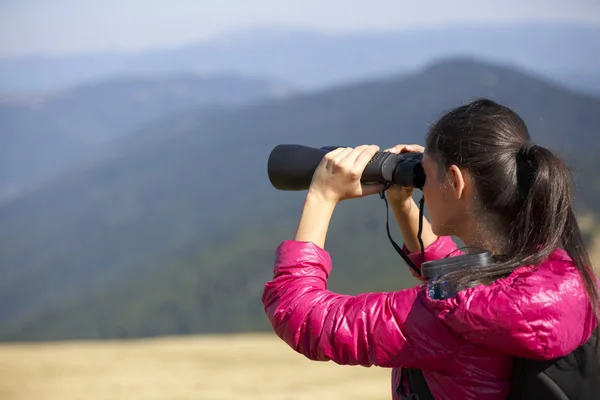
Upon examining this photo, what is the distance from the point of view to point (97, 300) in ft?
153

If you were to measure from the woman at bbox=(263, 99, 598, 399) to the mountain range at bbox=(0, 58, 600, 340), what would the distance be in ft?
105

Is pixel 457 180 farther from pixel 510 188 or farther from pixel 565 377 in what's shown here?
pixel 565 377

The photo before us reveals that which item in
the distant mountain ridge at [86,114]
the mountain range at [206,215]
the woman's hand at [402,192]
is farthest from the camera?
the distant mountain ridge at [86,114]

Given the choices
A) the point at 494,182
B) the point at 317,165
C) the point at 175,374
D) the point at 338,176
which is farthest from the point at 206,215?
the point at 494,182

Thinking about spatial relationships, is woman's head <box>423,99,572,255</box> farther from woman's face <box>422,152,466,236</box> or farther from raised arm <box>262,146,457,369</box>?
raised arm <box>262,146,457,369</box>

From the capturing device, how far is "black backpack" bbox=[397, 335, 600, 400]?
103 centimetres

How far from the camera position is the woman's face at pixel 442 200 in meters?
1.14

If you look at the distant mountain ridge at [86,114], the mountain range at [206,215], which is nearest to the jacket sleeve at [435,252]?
the mountain range at [206,215]

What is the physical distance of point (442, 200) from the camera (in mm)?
1162

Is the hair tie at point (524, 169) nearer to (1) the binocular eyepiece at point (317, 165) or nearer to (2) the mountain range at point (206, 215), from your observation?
(1) the binocular eyepiece at point (317, 165)

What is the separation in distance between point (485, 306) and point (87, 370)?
4.35 meters

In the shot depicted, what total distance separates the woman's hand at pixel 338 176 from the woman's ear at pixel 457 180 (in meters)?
0.14

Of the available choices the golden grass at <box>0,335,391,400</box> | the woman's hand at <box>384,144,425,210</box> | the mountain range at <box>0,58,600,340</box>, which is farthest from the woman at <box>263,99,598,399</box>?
the mountain range at <box>0,58,600,340</box>

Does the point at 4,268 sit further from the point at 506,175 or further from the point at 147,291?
the point at 506,175
